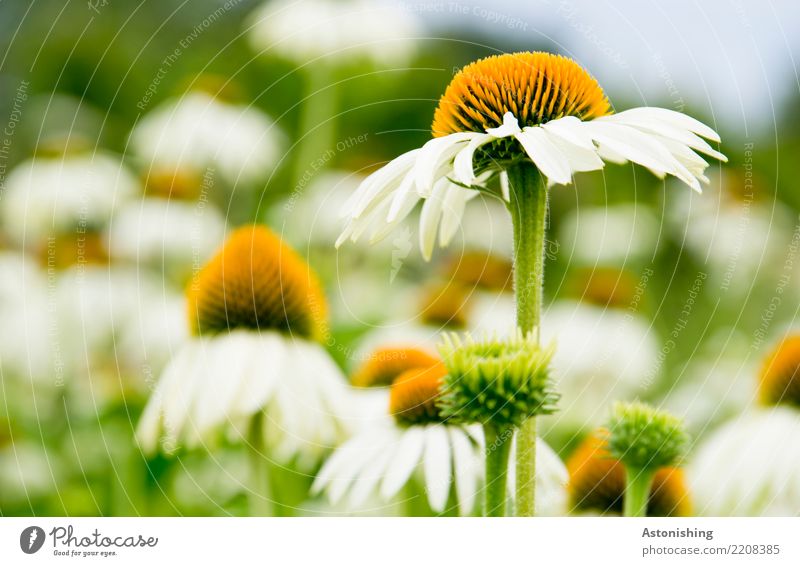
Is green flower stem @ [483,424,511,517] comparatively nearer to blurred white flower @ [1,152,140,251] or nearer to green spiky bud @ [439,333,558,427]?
Answer: green spiky bud @ [439,333,558,427]

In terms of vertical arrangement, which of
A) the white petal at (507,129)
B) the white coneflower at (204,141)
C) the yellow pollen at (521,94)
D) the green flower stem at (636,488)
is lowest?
the green flower stem at (636,488)

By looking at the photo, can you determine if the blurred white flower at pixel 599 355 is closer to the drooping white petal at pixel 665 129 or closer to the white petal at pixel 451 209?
the white petal at pixel 451 209

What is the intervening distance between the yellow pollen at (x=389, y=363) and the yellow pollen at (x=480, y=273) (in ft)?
2.83

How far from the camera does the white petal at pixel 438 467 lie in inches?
28.6

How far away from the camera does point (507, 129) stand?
19.4 inches

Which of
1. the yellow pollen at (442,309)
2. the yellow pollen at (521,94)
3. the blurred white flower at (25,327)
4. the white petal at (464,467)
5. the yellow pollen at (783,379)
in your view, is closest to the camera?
the yellow pollen at (521,94)

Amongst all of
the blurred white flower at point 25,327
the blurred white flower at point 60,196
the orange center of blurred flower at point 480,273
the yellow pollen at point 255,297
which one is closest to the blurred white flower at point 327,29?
the orange center of blurred flower at point 480,273

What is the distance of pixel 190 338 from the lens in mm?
925

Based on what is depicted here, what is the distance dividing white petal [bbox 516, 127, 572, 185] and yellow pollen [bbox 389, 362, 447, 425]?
0.29 meters

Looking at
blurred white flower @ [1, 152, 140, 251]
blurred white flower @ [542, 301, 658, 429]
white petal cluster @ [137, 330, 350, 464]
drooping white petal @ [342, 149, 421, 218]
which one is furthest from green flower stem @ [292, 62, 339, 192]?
drooping white petal @ [342, 149, 421, 218]

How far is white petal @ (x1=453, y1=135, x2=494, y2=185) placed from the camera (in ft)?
1.51

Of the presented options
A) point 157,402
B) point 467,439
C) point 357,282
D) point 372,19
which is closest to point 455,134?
point 467,439

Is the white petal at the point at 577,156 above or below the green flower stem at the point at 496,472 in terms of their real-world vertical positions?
above

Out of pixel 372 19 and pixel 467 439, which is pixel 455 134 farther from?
pixel 372 19
